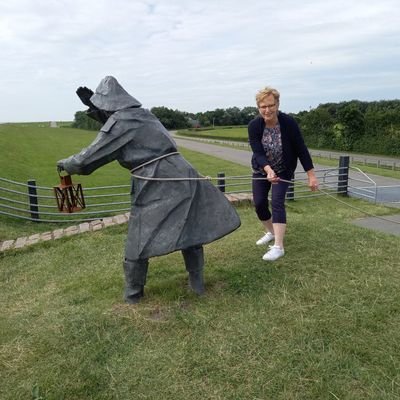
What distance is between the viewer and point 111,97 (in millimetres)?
3609

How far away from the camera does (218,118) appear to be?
90.0m

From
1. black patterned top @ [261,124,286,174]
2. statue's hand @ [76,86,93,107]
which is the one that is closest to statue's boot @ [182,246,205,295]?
black patterned top @ [261,124,286,174]

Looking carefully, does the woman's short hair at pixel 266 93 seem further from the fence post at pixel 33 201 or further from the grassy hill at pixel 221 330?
the fence post at pixel 33 201

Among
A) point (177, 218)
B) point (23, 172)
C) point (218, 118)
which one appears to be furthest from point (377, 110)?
point (218, 118)

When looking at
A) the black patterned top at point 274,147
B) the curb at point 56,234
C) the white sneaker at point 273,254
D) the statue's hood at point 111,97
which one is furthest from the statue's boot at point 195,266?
the curb at point 56,234

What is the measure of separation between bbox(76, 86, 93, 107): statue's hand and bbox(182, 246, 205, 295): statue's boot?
4.94ft

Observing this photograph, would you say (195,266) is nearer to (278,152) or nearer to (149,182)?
(149,182)

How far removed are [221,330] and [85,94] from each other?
222cm

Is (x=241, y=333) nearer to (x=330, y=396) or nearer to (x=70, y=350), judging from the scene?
(x=330, y=396)

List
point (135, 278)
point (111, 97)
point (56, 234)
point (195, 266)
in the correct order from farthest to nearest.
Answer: point (56, 234)
point (195, 266)
point (135, 278)
point (111, 97)

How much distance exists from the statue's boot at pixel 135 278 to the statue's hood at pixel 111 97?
1271 mm

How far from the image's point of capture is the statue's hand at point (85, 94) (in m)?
3.72

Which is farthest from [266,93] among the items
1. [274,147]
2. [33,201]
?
[33,201]

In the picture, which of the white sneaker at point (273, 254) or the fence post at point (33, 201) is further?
the fence post at point (33, 201)
